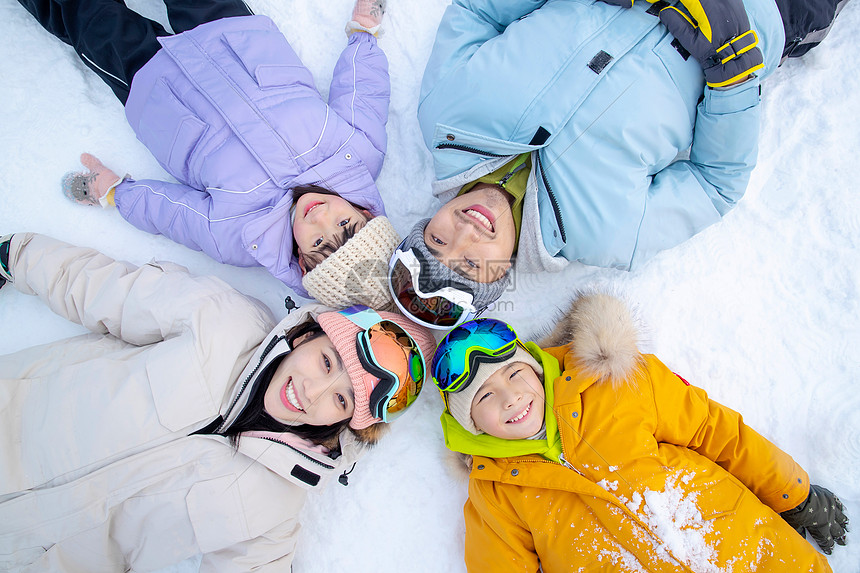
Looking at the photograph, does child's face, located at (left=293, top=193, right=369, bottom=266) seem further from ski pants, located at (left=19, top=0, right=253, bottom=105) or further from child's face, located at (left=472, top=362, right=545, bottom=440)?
ski pants, located at (left=19, top=0, right=253, bottom=105)

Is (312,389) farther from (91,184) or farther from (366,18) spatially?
(366,18)

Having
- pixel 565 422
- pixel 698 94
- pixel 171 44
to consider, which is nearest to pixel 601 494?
pixel 565 422

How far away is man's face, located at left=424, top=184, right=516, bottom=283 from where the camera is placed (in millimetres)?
1599

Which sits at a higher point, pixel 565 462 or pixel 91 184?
pixel 91 184

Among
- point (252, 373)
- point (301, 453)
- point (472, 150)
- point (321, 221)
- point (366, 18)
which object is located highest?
point (366, 18)

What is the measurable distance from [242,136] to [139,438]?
3.64 feet

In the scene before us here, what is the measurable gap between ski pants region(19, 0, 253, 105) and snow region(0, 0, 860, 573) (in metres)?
0.21

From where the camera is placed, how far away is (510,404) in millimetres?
1553

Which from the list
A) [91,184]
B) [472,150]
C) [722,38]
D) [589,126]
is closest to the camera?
[722,38]

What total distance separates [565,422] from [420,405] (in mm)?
650

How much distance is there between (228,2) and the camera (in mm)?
1876

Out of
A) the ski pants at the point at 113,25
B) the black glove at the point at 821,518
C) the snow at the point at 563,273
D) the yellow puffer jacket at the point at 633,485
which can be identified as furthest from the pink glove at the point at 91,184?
the black glove at the point at 821,518

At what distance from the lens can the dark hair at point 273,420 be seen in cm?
169

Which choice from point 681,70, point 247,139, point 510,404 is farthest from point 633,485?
point 247,139
